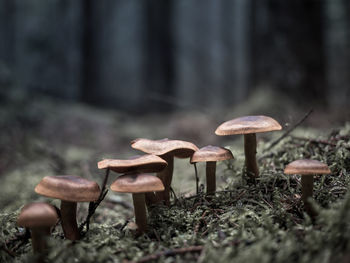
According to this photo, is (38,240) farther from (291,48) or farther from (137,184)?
(291,48)

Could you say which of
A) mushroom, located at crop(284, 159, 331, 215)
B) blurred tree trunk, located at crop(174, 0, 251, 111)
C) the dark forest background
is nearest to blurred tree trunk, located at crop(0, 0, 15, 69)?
the dark forest background

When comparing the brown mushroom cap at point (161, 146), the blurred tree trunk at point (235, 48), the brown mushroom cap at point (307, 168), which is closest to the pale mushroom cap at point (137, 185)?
the brown mushroom cap at point (161, 146)

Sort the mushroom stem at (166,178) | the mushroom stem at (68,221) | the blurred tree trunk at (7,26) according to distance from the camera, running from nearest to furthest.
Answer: the mushroom stem at (68,221)
the mushroom stem at (166,178)
the blurred tree trunk at (7,26)

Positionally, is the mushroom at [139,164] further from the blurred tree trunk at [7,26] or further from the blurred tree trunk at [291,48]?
the blurred tree trunk at [7,26]

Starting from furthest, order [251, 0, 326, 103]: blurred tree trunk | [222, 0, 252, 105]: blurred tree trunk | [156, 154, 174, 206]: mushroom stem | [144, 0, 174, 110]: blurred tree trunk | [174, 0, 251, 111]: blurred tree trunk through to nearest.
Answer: [222, 0, 252, 105]: blurred tree trunk → [174, 0, 251, 111]: blurred tree trunk → [144, 0, 174, 110]: blurred tree trunk → [251, 0, 326, 103]: blurred tree trunk → [156, 154, 174, 206]: mushroom stem

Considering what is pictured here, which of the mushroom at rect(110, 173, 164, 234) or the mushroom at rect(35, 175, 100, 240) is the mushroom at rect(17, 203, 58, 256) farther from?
the mushroom at rect(110, 173, 164, 234)

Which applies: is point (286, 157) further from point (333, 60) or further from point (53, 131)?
point (333, 60)

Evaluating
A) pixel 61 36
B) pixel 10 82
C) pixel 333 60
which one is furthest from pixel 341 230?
pixel 333 60
